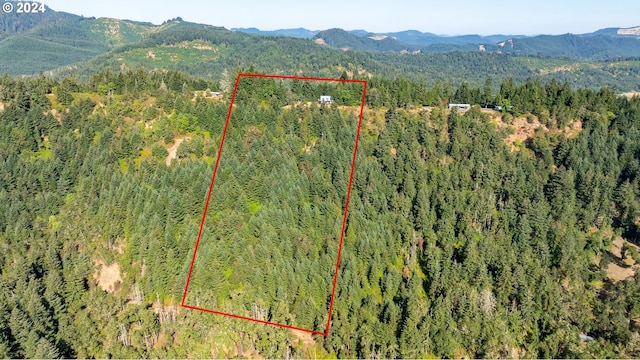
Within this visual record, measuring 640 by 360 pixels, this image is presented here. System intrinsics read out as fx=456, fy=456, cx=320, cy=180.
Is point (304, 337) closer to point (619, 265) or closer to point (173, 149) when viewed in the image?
point (173, 149)

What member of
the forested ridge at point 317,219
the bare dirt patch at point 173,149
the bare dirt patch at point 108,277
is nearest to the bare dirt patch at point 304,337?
the forested ridge at point 317,219

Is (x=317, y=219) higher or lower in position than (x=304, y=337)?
higher

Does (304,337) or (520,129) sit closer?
(304,337)

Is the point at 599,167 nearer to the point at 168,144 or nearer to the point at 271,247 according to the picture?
the point at 271,247

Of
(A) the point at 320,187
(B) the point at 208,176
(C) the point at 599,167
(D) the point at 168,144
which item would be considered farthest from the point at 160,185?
(C) the point at 599,167

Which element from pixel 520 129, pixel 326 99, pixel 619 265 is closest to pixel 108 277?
pixel 326 99

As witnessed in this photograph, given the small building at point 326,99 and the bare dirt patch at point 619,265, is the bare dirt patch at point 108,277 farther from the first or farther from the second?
the bare dirt patch at point 619,265

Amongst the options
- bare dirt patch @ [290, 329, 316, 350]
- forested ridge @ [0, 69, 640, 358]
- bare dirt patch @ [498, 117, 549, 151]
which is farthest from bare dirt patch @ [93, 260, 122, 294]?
bare dirt patch @ [498, 117, 549, 151]
